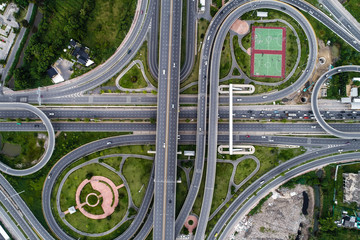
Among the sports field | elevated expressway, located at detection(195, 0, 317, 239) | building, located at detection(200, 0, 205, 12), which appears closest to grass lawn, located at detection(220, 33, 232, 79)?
elevated expressway, located at detection(195, 0, 317, 239)

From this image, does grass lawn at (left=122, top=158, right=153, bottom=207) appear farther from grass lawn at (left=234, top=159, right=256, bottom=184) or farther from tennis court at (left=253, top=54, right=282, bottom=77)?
tennis court at (left=253, top=54, right=282, bottom=77)

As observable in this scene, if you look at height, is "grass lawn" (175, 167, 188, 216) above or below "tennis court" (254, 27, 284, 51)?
below

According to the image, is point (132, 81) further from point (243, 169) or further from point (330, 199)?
point (330, 199)

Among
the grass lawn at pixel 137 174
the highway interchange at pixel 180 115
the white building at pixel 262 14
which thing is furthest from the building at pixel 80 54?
the white building at pixel 262 14

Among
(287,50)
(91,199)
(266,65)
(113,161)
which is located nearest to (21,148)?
(91,199)

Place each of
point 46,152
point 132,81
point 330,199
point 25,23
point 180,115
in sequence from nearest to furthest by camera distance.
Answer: point 46,152 < point 25,23 < point 132,81 < point 180,115 < point 330,199

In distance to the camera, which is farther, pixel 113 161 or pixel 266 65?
pixel 266 65

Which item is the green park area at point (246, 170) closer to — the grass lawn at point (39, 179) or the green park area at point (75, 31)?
the grass lawn at point (39, 179)
